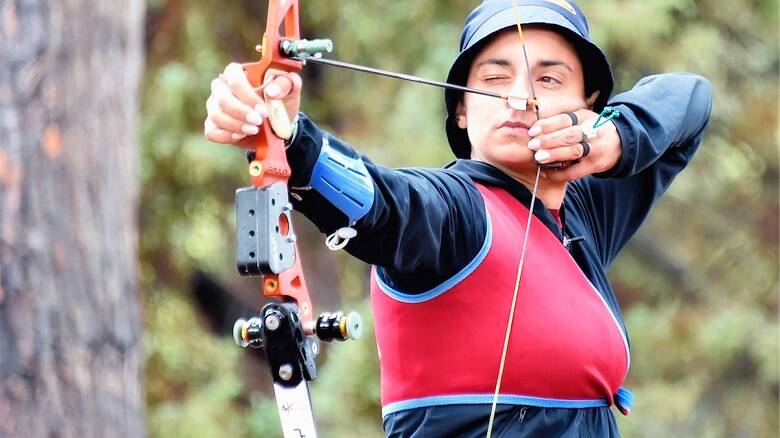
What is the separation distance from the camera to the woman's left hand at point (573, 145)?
2418 mm

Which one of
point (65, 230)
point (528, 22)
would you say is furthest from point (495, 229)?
point (65, 230)

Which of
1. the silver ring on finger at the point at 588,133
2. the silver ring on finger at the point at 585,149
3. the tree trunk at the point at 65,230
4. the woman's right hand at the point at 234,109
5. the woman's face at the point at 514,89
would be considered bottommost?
the woman's right hand at the point at 234,109

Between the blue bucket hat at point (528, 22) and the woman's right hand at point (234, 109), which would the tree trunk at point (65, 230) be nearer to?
the blue bucket hat at point (528, 22)

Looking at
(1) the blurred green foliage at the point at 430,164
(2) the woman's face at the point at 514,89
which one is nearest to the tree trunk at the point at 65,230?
(2) the woman's face at the point at 514,89

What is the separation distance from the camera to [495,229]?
2322mm

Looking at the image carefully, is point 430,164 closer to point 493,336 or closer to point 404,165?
point 404,165

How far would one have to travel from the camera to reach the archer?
2006 mm

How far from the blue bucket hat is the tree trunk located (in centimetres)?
128

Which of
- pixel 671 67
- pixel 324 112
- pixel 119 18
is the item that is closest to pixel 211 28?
pixel 324 112

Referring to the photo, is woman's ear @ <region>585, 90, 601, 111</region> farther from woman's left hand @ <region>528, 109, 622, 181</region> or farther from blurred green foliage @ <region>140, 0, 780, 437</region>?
blurred green foliage @ <region>140, 0, 780, 437</region>

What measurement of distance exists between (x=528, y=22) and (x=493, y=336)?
1.99 ft

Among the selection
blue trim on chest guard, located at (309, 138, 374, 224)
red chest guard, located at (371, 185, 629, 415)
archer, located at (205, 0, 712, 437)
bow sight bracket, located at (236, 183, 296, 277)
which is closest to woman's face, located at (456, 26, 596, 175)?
archer, located at (205, 0, 712, 437)

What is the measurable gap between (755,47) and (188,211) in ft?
9.94

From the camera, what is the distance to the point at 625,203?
9.63 ft
